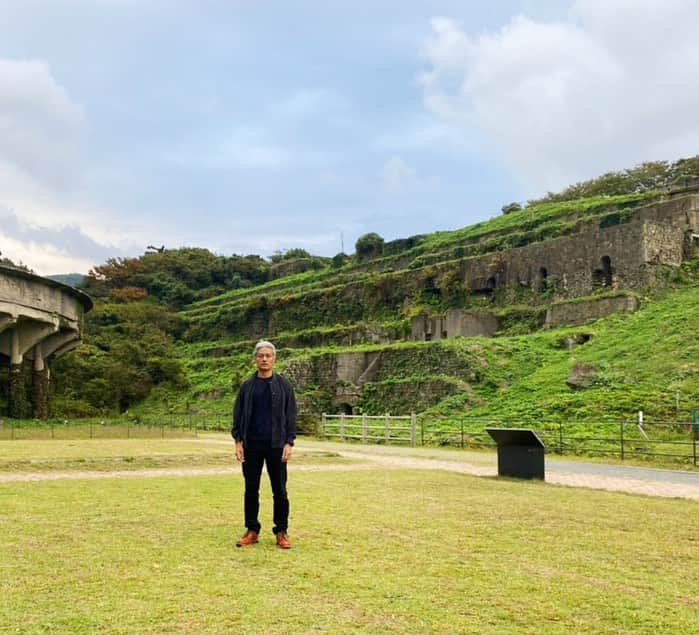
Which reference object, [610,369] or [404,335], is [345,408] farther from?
[610,369]

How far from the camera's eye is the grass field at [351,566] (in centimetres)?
442

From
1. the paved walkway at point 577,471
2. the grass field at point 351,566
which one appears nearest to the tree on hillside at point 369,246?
the paved walkway at point 577,471

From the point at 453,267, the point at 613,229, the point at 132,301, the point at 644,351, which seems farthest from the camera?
the point at 132,301

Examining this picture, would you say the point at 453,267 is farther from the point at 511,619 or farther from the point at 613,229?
the point at 511,619

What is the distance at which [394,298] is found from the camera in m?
48.1

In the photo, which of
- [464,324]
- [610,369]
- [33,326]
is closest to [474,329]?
[464,324]

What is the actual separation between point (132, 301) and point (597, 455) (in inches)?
2529

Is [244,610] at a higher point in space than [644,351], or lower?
lower

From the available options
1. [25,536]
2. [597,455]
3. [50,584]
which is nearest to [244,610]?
[50,584]

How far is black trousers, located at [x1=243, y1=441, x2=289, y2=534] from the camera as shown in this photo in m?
6.70

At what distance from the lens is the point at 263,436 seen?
6.81 m

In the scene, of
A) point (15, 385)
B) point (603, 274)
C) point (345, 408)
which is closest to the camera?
point (345, 408)

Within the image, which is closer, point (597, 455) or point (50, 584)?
point (50, 584)

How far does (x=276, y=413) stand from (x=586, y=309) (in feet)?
94.2
